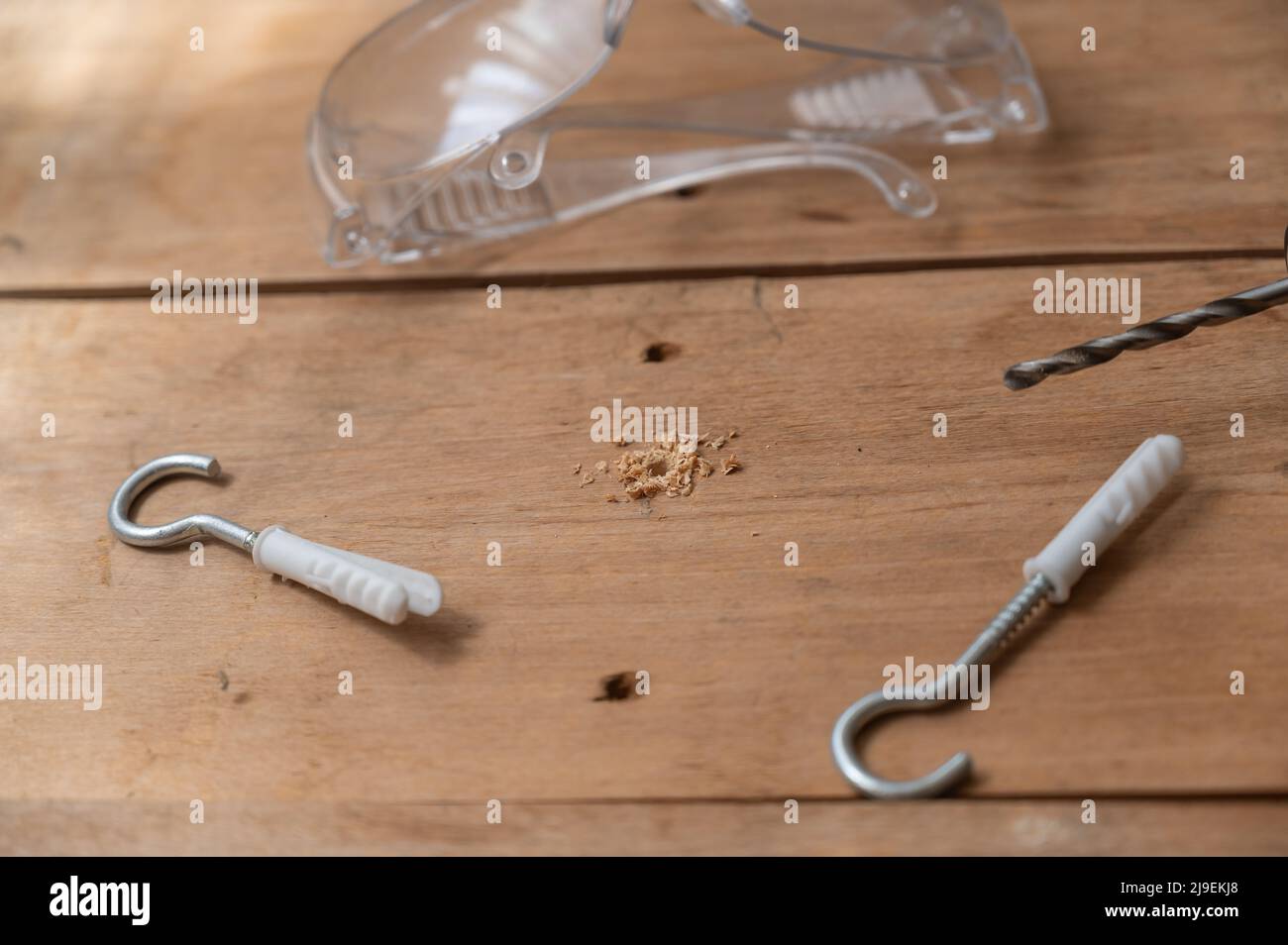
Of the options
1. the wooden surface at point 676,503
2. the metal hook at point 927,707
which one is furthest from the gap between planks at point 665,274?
the metal hook at point 927,707

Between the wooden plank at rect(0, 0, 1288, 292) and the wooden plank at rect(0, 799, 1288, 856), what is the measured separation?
0.36m

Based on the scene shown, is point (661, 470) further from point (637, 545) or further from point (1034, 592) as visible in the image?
point (1034, 592)

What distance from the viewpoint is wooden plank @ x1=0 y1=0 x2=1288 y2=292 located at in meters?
0.77

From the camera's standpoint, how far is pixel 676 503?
0.64 meters

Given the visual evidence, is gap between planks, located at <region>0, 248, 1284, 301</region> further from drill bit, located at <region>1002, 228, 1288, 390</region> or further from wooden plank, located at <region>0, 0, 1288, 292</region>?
drill bit, located at <region>1002, 228, 1288, 390</region>

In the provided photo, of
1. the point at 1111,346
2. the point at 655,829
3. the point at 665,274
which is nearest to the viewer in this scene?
the point at 655,829

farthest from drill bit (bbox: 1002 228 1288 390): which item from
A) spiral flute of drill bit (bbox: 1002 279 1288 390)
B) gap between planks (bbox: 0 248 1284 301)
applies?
gap between planks (bbox: 0 248 1284 301)

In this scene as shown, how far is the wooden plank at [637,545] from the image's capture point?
0.55 meters

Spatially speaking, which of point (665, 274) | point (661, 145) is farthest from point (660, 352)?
point (661, 145)

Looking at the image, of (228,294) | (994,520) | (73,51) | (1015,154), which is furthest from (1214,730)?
(73,51)

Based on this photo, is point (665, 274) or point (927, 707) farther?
point (665, 274)

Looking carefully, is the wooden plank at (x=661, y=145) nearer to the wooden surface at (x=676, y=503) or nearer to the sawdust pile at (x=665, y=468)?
the wooden surface at (x=676, y=503)

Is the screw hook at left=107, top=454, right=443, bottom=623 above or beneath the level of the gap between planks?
beneath

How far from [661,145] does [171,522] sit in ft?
1.34
